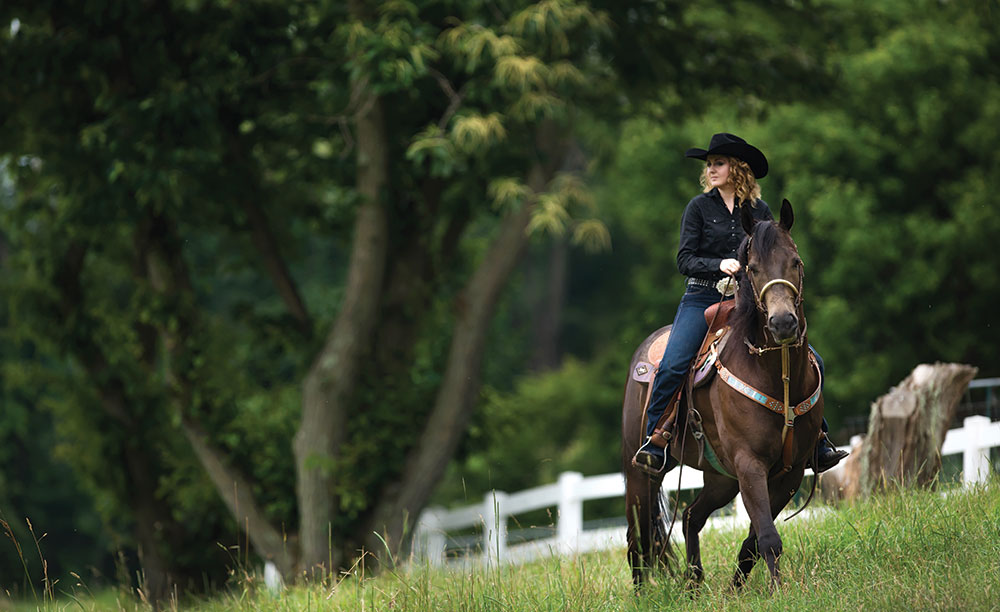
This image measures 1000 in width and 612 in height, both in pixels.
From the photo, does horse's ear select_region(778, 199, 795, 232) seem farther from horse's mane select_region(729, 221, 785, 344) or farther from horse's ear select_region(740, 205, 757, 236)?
horse's ear select_region(740, 205, 757, 236)

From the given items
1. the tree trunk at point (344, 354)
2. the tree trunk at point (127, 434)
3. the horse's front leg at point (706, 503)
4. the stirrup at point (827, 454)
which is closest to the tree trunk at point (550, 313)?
the tree trunk at point (127, 434)

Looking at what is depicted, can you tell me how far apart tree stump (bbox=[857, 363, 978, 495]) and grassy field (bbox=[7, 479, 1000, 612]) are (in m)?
1.50

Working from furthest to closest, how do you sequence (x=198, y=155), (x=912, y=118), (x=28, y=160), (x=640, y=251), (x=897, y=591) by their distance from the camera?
(x=640, y=251)
(x=912, y=118)
(x=28, y=160)
(x=198, y=155)
(x=897, y=591)

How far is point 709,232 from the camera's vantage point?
6.90 m

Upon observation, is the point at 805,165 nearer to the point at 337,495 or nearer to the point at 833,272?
the point at 833,272

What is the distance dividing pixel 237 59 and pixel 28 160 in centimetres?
331

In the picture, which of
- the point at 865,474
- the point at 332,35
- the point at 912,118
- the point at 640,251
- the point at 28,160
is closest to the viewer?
the point at 865,474

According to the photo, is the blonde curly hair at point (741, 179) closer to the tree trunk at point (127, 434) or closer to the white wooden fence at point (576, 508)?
the white wooden fence at point (576, 508)

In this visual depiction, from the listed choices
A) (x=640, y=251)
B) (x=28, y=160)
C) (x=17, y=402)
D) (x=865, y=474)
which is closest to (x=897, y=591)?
(x=865, y=474)

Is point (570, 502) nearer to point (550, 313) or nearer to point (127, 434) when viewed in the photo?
point (127, 434)

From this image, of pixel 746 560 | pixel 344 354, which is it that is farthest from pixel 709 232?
pixel 344 354

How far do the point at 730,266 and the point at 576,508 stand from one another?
6670 millimetres

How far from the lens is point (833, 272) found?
22.4 m

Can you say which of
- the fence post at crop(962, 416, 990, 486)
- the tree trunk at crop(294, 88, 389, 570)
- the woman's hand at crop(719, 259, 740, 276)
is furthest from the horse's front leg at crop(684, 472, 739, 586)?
the tree trunk at crop(294, 88, 389, 570)
